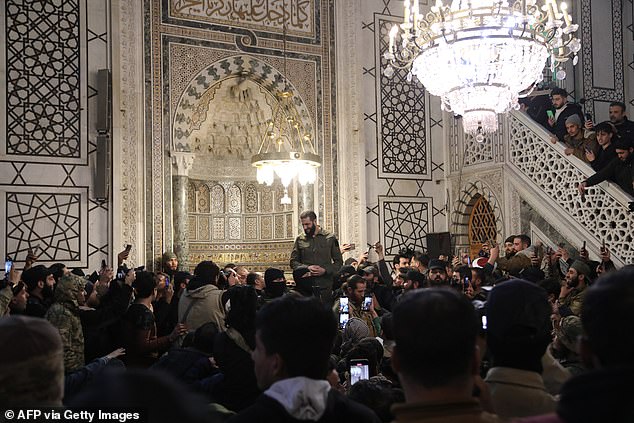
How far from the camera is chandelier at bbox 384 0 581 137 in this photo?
24.3ft

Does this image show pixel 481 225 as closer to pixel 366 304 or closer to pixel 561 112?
pixel 561 112

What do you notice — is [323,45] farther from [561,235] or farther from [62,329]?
[62,329]

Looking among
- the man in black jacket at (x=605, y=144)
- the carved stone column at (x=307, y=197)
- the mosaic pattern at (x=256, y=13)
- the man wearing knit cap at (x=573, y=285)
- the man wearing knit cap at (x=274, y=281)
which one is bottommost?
the man wearing knit cap at (x=573, y=285)

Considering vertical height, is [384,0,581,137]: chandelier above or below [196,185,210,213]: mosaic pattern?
above

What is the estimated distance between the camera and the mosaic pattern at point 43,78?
10180 millimetres

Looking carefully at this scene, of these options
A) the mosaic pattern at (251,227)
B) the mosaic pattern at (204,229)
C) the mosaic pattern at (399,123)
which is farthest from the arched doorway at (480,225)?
the mosaic pattern at (204,229)

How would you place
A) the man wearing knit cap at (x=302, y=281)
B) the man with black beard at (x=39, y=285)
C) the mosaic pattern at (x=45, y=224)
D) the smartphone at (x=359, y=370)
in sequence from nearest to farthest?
the smartphone at (x=359, y=370) → the man with black beard at (x=39, y=285) → the man wearing knit cap at (x=302, y=281) → the mosaic pattern at (x=45, y=224)

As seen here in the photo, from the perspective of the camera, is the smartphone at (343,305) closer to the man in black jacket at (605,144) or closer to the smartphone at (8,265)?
the smartphone at (8,265)

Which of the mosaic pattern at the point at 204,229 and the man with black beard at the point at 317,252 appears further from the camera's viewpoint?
the mosaic pattern at the point at 204,229

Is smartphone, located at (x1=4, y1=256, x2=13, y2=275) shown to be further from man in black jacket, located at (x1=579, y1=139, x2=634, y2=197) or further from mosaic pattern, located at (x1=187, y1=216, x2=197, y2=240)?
man in black jacket, located at (x1=579, y1=139, x2=634, y2=197)

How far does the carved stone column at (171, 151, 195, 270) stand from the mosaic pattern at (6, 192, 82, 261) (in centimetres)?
153

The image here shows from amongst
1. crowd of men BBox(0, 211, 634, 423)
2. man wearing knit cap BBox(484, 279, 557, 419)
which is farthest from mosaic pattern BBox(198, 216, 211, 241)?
man wearing knit cap BBox(484, 279, 557, 419)

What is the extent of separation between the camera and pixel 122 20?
1088 cm

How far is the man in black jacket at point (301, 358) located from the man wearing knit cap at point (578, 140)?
9110 mm
